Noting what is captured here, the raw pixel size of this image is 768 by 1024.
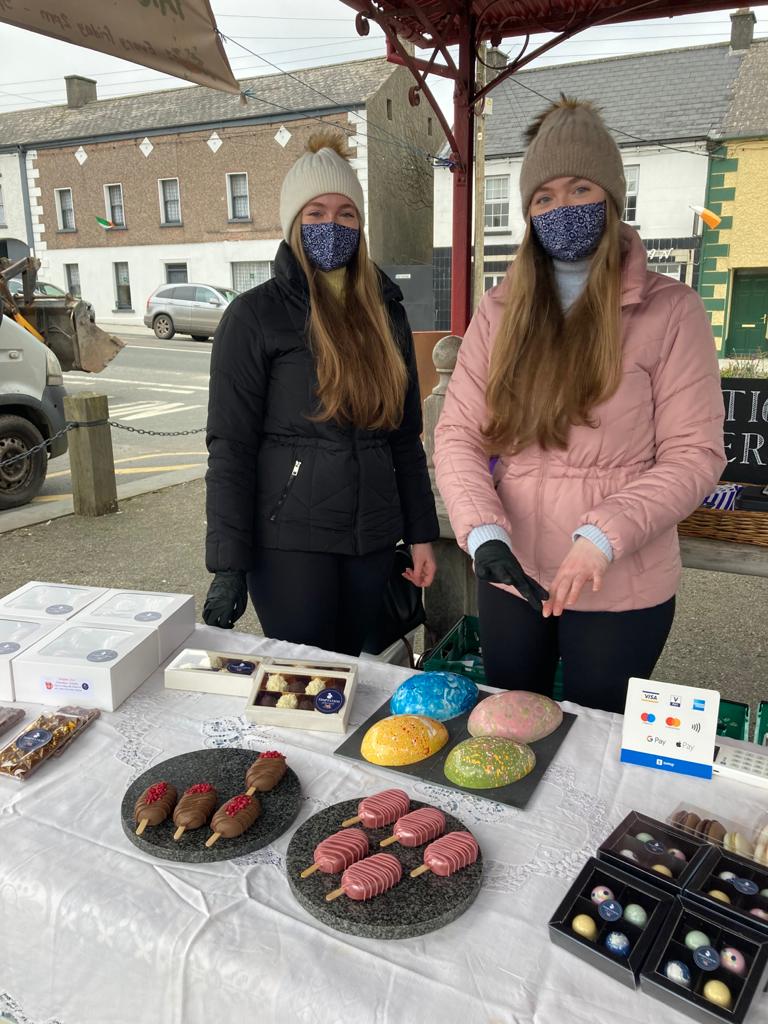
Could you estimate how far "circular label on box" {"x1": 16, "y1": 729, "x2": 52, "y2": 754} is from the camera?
130 cm

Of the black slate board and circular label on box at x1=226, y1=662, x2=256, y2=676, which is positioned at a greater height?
circular label on box at x1=226, y1=662, x2=256, y2=676

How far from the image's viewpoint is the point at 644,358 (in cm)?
157

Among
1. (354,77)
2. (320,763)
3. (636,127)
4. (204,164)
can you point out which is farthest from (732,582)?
(204,164)

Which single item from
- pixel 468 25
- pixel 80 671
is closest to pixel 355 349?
pixel 80 671

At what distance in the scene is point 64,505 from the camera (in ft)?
20.7

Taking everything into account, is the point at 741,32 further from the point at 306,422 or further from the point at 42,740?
the point at 42,740

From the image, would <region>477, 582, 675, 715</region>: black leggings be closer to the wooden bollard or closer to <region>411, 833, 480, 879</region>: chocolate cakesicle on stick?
<region>411, 833, 480, 879</region>: chocolate cakesicle on stick

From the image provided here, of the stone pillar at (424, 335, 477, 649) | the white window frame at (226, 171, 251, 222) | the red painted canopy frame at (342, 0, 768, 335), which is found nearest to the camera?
the stone pillar at (424, 335, 477, 649)

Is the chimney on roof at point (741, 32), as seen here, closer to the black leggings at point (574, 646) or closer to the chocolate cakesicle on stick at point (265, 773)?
the black leggings at point (574, 646)

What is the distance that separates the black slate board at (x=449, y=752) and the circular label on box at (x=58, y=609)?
781 millimetres

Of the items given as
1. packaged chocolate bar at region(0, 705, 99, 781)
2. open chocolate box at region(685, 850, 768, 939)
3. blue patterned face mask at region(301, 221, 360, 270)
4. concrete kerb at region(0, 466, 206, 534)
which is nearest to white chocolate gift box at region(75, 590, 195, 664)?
packaged chocolate bar at region(0, 705, 99, 781)

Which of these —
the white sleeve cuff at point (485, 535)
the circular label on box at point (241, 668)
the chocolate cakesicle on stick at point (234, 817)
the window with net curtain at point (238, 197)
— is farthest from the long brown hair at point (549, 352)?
the window with net curtain at point (238, 197)

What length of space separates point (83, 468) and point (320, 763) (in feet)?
17.2

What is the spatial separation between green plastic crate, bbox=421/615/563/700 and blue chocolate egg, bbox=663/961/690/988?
4.46 ft
